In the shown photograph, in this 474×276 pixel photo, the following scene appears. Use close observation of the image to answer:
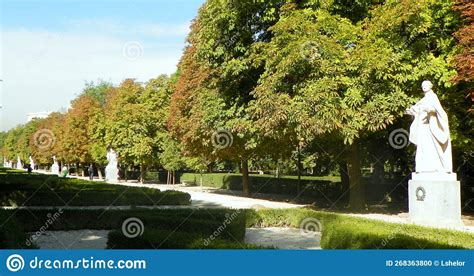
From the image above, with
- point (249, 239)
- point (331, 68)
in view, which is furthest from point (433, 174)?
point (249, 239)

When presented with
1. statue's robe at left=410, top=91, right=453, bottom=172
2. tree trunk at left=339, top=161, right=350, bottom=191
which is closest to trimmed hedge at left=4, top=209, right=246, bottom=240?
statue's robe at left=410, top=91, right=453, bottom=172

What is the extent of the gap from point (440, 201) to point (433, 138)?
1.71m

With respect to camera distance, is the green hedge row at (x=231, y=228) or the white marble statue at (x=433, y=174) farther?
the white marble statue at (x=433, y=174)

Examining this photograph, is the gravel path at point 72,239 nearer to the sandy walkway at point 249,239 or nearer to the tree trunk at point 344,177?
the sandy walkway at point 249,239

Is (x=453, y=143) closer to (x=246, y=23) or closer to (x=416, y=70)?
(x=416, y=70)

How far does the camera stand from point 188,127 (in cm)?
2572

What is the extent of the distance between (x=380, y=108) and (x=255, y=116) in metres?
4.46

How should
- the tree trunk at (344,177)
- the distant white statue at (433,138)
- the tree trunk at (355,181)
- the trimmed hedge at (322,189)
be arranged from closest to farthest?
1. the distant white statue at (433,138)
2. the tree trunk at (355,181)
3. the trimmed hedge at (322,189)
4. the tree trunk at (344,177)

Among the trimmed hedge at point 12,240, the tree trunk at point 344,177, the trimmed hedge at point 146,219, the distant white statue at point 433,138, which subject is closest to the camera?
the trimmed hedge at point 12,240

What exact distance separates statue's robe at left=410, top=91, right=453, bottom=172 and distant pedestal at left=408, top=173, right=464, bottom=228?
279 millimetres

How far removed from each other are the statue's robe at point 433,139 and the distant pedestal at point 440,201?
279 millimetres

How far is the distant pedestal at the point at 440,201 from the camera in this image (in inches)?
476

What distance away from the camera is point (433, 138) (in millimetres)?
12664

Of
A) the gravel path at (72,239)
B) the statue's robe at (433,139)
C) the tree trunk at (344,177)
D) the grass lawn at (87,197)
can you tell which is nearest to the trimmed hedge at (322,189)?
the tree trunk at (344,177)
